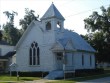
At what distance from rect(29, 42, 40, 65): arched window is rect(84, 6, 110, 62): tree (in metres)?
27.8

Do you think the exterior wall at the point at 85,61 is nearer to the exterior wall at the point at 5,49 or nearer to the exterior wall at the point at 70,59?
the exterior wall at the point at 70,59

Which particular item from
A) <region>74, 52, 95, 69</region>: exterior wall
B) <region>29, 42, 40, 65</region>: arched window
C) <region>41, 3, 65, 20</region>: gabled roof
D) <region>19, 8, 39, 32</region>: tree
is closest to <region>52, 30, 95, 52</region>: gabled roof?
<region>74, 52, 95, 69</region>: exterior wall

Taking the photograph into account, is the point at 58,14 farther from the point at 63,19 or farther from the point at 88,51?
the point at 88,51

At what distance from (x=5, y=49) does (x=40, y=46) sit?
2432cm

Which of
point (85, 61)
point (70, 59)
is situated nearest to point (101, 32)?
point (85, 61)

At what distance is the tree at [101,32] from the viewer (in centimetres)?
7031

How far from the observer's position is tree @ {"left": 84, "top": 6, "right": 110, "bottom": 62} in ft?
231

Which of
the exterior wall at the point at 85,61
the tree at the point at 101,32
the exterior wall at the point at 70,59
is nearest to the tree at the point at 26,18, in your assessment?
the tree at the point at 101,32

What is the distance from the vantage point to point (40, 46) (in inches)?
1745

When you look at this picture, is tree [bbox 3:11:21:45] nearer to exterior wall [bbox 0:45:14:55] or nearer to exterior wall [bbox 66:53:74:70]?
exterior wall [bbox 0:45:14:55]

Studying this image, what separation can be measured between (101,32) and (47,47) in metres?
32.6

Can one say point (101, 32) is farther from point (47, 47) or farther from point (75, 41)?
point (47, 47)

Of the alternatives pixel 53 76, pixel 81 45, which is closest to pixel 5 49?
pixel 81 45

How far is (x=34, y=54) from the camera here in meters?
45.1
